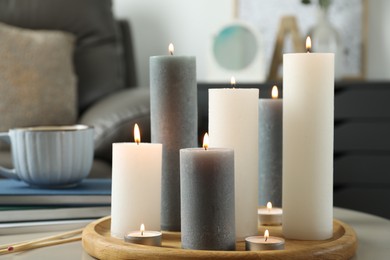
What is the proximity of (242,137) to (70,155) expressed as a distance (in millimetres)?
364

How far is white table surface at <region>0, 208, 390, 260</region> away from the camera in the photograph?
0.82 m

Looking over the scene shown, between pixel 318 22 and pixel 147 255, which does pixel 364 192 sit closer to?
pixel 318 22

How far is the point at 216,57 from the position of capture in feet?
9.28

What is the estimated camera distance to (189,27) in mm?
3039

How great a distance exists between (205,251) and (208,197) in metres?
0.06

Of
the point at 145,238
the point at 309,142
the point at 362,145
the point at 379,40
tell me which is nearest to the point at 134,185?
the point at 145,238

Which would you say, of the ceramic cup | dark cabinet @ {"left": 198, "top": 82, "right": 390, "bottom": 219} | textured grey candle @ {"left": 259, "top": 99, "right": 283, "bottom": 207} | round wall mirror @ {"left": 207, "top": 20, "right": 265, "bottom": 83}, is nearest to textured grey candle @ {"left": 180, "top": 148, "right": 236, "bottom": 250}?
textured grey candle @ {"left": 259, "top": 99, "right": 283, "bottom": 207}

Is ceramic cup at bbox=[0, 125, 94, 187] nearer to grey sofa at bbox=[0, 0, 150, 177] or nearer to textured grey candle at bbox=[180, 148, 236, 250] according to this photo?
textured grey candle at bbox=[180, 148, 236, 250]

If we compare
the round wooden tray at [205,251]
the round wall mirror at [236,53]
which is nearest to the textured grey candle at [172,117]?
the round wooden tray at [205,251]

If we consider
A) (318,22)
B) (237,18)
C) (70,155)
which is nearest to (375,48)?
(318,22)

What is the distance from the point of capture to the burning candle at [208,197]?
2.48 feet

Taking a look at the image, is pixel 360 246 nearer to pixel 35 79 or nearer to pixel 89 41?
pixel 35 79

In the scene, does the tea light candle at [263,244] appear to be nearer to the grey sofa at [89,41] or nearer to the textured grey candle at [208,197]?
the textured grey candle at [208,197]

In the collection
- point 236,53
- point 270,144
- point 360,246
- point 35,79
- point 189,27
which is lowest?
point 360,246
